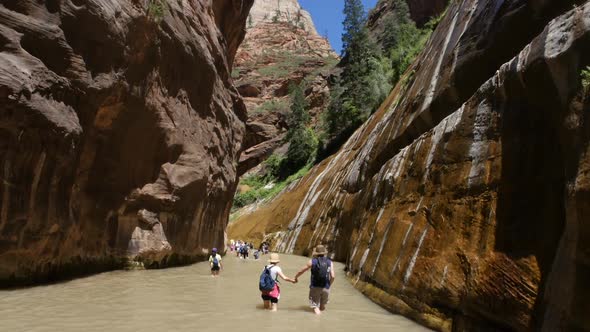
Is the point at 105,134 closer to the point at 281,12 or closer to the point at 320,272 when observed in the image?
the point at 320,272

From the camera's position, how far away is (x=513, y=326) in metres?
Answer: 5.41

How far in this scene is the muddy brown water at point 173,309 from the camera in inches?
259

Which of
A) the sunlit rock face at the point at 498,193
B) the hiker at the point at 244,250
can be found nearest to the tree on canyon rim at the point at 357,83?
the hiker at the point at 244,250

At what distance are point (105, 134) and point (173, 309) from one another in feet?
22.7

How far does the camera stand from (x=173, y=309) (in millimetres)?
8016

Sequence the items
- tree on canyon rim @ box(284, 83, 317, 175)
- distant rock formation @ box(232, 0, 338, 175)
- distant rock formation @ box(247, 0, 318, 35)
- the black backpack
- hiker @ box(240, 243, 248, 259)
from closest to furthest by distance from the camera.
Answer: the black backpack
hiker @ box(240, 243, 248, 259)
tree on canyon rim @ box(284, 83, 317, 175)
distant rock formation @ box(232, 0, 338, 175)
distant rock formation @ box(247, 0, 318, 35)

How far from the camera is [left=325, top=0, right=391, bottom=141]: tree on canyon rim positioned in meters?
37.3

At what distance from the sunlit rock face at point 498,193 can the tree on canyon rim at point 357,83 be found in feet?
82.6

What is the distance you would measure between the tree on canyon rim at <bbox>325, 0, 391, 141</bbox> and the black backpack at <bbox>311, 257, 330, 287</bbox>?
95.4 ft

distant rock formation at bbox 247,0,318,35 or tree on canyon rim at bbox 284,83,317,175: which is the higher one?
distant rock formation at bbox 247,0,318,35

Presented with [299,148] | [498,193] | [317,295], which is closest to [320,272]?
[317,295]

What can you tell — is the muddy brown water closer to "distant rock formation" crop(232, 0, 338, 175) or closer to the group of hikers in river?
the group of hikers in river

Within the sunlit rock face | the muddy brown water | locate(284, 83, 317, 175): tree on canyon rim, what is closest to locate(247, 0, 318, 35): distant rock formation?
locate(284, 83, 317, 175): tree on canyon rim

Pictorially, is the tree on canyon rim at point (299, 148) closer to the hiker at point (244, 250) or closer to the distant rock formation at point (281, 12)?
the hiker at point (244, 250)
